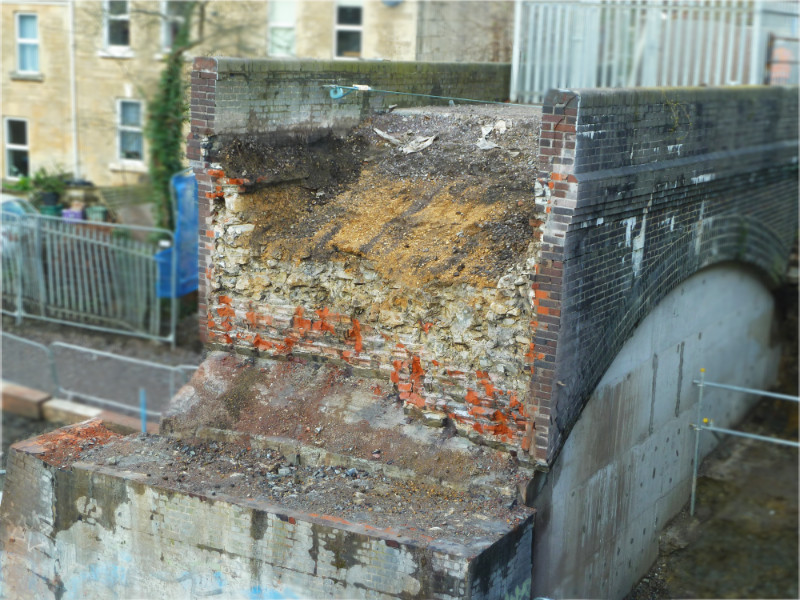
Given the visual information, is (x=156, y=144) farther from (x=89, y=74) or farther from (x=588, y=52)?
(x=588, y=52)

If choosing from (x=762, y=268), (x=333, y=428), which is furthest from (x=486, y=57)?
(x=333, y=428)

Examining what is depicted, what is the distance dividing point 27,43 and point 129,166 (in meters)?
3.63

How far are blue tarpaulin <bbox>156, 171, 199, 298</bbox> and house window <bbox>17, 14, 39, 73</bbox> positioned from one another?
7639 millimetres

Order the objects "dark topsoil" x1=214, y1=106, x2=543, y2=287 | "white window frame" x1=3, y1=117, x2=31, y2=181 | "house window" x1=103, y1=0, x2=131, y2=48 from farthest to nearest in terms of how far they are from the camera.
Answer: "white window frame" x1=3, y1=117, x2=31, y2=181
"house window" x1=103, y1=0, x2=131, y2=48
"dark topsoil" x1=214, y1=106, x2=543, y2=287

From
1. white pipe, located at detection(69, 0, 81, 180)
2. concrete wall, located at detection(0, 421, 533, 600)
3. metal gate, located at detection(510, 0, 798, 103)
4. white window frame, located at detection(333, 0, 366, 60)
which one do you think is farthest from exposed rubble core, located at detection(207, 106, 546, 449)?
white pipe, located at detection(69, 0, 81, 180)

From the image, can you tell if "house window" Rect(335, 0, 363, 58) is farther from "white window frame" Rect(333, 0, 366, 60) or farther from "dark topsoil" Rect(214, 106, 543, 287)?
"dark topsoil" Rect(214, 106, 543, 287)

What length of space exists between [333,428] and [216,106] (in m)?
2.78

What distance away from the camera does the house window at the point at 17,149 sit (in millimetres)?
20688

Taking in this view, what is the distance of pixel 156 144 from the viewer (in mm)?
16594

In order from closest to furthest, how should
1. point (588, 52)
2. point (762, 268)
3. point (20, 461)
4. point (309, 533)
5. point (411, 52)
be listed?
point (309, 533) < point (20, 461) < point (762, 268) < point (588, 52) < point (411, 52)

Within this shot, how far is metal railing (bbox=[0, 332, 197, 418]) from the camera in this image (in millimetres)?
12898

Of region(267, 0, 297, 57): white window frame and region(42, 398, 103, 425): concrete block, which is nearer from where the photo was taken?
region(42, 398, 103, 425): concrete block

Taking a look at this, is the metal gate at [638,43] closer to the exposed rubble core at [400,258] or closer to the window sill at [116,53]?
the exposed rubble core at [400,258]

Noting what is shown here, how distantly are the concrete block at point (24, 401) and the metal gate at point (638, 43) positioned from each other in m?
7.55
